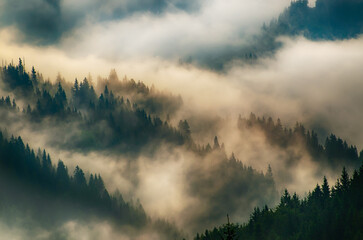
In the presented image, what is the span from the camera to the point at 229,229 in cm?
7275
